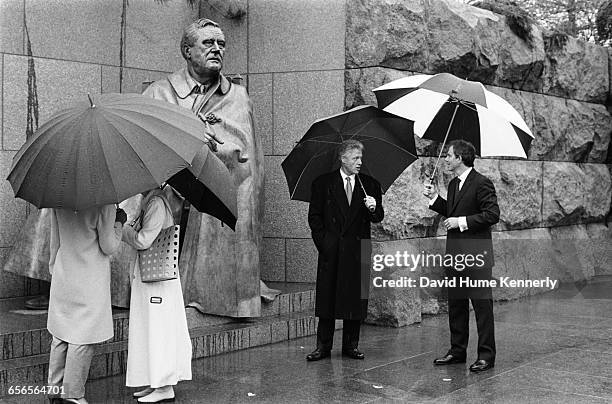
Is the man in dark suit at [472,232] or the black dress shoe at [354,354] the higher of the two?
the man in dark suit at [472,232]

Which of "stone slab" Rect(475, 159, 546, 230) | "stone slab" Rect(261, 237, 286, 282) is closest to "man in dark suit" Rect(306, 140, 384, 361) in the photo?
"stone slab" Rect(261, 237, 286, 282)

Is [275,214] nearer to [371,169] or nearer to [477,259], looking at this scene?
[371,169]

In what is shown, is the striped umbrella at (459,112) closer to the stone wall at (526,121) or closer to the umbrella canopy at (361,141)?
the umbrella canopy at (361,141)

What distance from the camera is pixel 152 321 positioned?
5.57 m

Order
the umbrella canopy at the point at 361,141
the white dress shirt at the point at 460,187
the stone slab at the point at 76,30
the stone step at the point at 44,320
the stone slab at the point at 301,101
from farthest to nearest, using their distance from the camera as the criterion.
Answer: the stone slab at the point at 301,101, the stone slab at the point at 76,30, the umbrella canopy at the point at 361,141, the white dress shirt at the point at 460,187, the stone step at the point at 44,320

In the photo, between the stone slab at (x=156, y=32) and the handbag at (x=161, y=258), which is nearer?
the handbag at (x=161, y=258)

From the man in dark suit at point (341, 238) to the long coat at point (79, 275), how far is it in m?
2.23

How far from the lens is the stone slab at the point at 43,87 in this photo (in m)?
8.16

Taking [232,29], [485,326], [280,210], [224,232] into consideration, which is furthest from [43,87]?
[485,326]

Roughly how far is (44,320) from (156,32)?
12.5ft

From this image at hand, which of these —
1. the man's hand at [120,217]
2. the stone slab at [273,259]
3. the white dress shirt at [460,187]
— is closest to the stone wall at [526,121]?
the stone slab at [273,259]

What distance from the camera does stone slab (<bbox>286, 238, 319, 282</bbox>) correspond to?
9.16 metres

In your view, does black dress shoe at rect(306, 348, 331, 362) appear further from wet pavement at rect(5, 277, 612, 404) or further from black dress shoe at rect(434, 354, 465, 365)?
black dress shoe at rect(434, 354, 465, 365)

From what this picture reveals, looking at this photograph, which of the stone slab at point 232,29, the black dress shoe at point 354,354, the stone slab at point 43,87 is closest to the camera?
the black dress shoe at point 354,354
